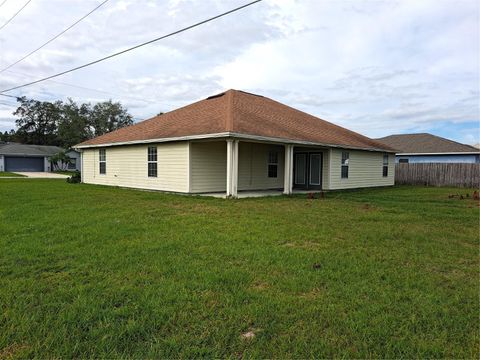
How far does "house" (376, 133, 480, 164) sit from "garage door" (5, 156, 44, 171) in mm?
43308

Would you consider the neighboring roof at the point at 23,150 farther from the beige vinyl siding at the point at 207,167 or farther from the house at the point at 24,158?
the beige vinyl siding at the point at 207,167

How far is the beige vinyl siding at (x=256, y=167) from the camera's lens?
16.5 m

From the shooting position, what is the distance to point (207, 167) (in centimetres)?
1480

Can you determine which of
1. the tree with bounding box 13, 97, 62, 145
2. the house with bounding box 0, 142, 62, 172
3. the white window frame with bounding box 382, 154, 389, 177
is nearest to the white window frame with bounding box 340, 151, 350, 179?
the white window frame with bounding box 382, 154, 389, 177

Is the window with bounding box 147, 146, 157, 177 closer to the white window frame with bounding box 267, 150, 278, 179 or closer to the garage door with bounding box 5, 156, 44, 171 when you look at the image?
the white window frame with bounding box 267, 150, 278, 179

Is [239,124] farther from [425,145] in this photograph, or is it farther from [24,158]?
[24,158]

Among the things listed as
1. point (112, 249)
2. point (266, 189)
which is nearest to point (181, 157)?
point (266, 189)

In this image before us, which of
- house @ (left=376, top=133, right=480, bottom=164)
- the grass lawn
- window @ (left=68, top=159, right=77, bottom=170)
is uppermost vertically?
house @ (left=376, top=133, right=480, bottom=164)

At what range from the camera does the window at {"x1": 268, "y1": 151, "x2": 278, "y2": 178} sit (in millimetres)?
17859

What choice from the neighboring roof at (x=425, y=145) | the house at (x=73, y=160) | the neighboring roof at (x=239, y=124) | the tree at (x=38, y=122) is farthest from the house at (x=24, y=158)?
the neighboring roof at (x=425, y=145)

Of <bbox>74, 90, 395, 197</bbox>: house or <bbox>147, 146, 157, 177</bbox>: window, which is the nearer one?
<bbox>74, 90, 395, 197</bbox>: house

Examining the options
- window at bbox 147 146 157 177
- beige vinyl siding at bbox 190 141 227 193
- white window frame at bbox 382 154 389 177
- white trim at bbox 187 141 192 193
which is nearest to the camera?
white trim at bbox 187 141 192 193

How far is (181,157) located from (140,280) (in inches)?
417

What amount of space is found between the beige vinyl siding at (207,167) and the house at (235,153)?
40mm
